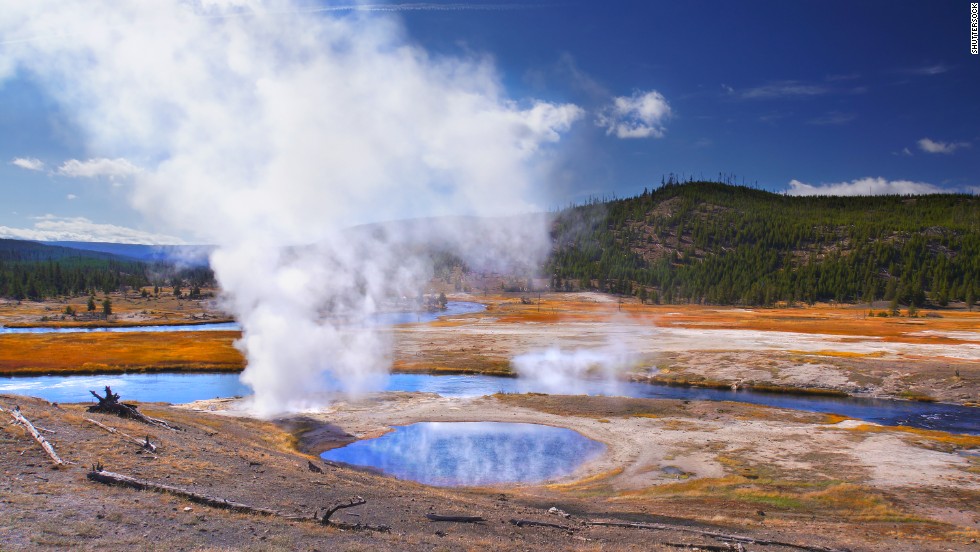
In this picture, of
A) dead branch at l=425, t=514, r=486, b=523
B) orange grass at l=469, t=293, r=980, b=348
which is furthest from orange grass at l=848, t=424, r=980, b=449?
orange grass at l=469, t=293, r=980, b=348

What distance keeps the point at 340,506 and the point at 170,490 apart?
497 centimetres

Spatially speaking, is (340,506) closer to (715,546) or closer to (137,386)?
(715,546)

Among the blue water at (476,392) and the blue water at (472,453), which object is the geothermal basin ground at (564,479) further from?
the blue water at (476,392)

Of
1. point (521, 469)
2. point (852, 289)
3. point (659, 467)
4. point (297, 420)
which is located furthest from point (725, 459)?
point (852, 289)

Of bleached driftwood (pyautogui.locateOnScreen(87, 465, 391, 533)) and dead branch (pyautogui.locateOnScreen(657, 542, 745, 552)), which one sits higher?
bleached driftwood (pyautogui.locateOnScreen(87, 465, 391, 533))

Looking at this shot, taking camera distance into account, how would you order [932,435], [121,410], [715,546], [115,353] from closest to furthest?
[715,546], [121,410], [932,435], [115,353]

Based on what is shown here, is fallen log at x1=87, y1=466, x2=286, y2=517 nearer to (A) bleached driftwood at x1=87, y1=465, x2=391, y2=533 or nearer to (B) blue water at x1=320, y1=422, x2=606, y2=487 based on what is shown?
(A) bleached driftwood at x1=87, y1=465, x2=391, y2=533


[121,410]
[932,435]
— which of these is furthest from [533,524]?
[932,435]

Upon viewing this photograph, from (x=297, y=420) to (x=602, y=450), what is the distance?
1991 centimetres

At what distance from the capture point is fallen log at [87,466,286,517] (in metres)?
16.1

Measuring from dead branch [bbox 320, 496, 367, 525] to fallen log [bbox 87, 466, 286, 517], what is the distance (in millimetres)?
1287

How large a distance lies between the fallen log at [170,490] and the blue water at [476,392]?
3251 cm

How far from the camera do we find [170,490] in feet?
54.9

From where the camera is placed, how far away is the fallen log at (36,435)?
18.3m
